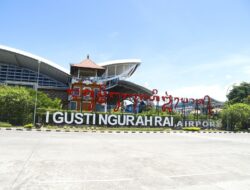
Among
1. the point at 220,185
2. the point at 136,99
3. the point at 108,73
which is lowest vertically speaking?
the point at 220,185

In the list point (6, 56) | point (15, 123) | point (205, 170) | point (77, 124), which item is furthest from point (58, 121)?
point (205, 170)

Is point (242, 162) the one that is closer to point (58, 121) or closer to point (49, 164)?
point (49, 164)

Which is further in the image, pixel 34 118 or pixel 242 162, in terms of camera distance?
pixel 34 118

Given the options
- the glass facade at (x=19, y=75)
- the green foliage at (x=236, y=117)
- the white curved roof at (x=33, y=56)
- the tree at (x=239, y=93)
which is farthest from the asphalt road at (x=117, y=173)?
the tree at (x=239, y=93)

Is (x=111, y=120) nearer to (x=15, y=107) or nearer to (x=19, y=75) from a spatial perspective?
(x=15, y=107)

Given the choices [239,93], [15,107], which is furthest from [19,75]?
[239,93]

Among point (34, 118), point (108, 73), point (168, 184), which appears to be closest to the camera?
point (168, 184)

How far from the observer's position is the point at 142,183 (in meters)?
6.06

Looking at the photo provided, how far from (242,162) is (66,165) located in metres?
6.33

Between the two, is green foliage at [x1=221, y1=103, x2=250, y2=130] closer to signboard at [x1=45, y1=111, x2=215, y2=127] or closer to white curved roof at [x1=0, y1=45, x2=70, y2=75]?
signboard at [x1=45, y1=111, x2=215, y2=127]

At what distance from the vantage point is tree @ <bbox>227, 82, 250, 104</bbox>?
2475 inches

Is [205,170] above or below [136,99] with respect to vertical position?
below

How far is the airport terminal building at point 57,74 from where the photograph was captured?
47.5 m

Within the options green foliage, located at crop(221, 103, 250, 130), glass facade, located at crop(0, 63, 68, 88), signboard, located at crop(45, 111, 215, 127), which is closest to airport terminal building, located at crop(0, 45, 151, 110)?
glass facade, located at crop(0, 63, 68, 88)
